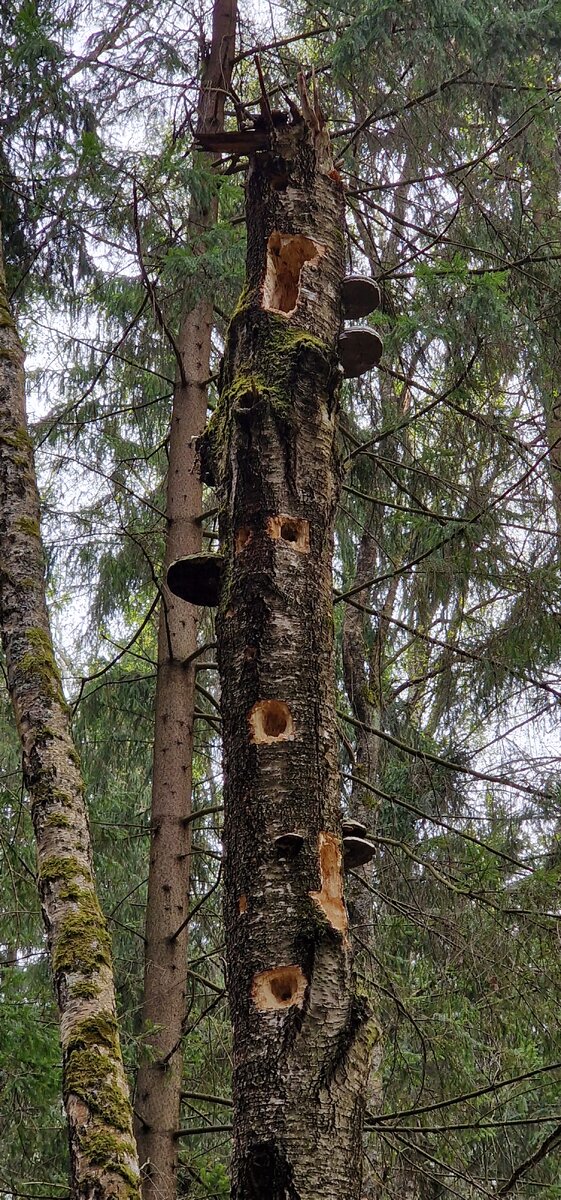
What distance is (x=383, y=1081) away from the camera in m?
7.61

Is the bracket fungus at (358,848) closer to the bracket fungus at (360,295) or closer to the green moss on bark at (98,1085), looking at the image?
the green moss on bark at (98,1085)

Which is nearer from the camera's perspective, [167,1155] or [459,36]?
[167,1155]

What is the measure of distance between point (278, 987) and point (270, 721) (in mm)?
584

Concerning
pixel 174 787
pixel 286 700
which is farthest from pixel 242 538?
pixel 174 787

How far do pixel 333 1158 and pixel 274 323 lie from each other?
2063mm

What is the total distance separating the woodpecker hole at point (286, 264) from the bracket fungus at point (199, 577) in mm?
782

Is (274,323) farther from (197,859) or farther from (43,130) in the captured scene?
(197,859)

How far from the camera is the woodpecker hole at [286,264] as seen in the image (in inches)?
127

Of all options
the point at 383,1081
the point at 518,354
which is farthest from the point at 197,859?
the point at 518,354

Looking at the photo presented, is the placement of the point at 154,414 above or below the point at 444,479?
above

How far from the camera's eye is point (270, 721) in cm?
259

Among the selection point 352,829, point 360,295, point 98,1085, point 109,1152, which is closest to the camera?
point 109,1152

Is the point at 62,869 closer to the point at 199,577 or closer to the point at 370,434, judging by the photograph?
the point at 199,577

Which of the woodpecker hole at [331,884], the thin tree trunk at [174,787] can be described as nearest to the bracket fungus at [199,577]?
the woodpecker hole at [331,884]
